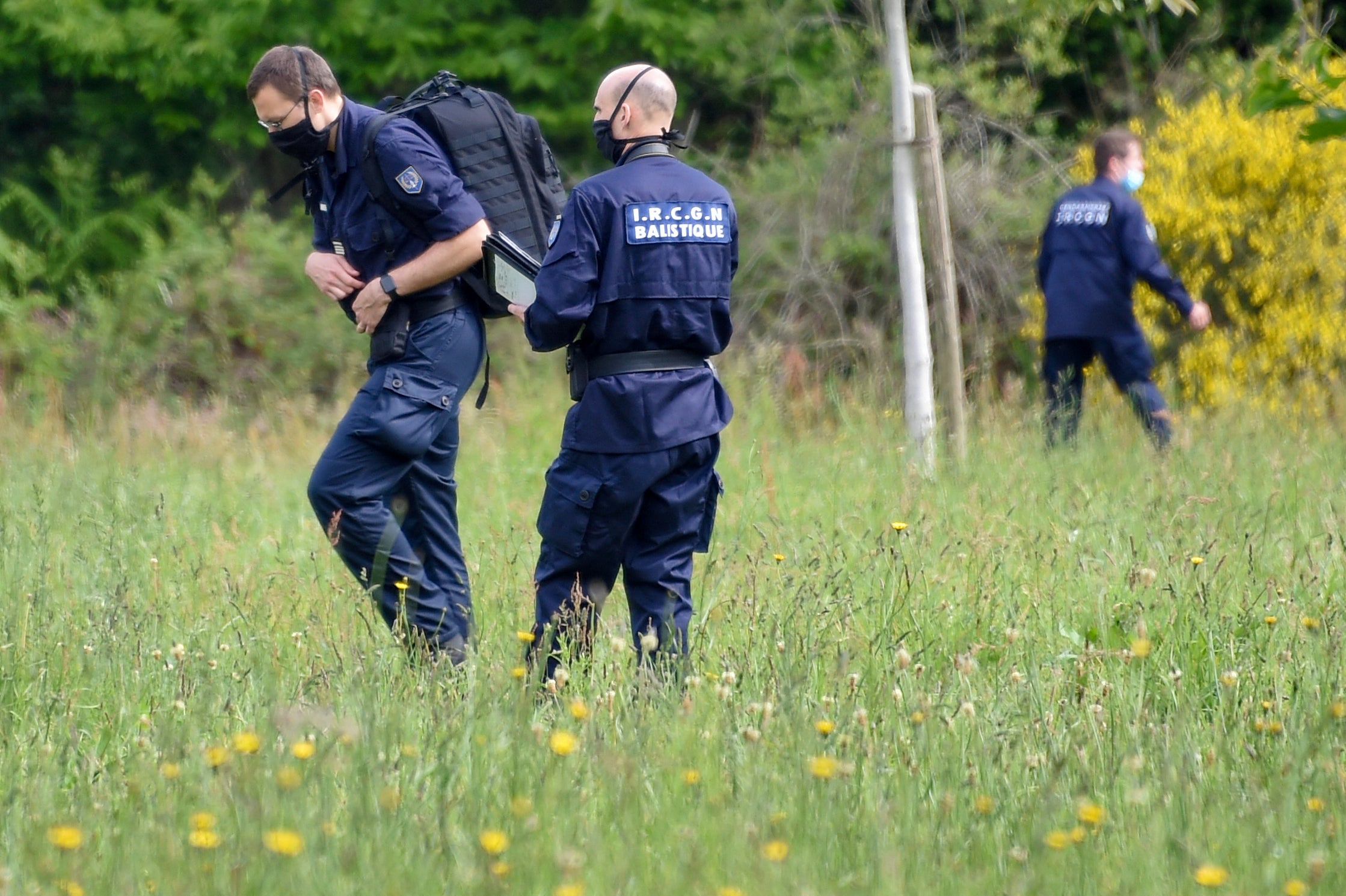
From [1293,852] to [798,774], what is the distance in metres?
0.87

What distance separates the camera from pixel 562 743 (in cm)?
252

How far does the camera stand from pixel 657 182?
145 inches

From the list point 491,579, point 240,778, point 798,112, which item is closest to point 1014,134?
point 798,112

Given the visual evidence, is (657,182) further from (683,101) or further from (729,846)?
(683,101)

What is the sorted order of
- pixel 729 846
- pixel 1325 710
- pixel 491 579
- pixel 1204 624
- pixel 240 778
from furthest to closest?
pixel 491 579, pixel 1204 624, pixel 1325 710, pixel 729 846, pixel 240 778

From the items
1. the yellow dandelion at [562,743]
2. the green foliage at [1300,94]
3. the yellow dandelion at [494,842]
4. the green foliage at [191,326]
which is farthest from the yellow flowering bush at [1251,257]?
the yellow dandelion at [494,842]

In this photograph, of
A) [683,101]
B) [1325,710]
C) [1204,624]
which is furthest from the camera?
[683,101]

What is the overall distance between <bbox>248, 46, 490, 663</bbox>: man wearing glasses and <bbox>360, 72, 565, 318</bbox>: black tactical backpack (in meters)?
0.07

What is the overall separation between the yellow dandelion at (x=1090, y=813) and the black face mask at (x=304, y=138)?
2.81 meters

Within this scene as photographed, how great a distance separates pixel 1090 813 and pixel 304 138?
9.57 ft

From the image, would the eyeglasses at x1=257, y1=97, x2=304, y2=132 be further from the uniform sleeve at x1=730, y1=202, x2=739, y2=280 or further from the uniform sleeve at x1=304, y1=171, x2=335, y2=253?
the uniform sleeve at x1=730, y1=202, x2=739, y2=280

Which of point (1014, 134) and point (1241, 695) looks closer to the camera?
point (1241, 695)

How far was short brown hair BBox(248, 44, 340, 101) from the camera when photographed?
4117 millimetres

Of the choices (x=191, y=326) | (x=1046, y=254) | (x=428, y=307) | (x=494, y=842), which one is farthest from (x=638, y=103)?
(x=191, y=326)
